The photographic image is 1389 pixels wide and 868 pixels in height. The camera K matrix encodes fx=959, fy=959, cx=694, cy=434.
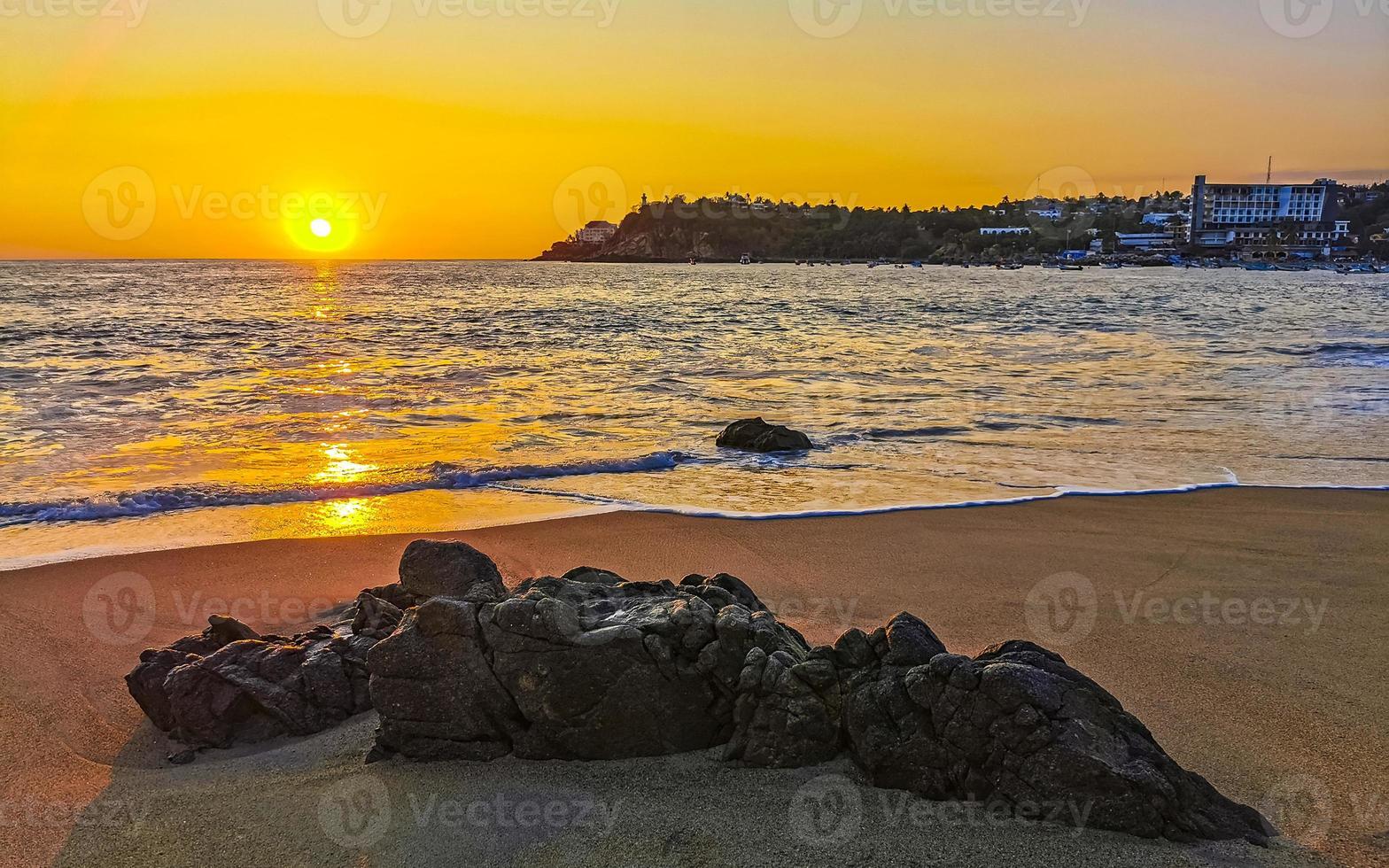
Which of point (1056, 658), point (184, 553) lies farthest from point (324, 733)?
point (184, 553)

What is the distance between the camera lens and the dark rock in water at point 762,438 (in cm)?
1177

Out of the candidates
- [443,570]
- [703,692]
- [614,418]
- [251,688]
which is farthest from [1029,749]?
[614,418]

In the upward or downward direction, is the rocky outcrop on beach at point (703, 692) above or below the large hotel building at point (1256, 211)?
below

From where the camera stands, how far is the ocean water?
909cm

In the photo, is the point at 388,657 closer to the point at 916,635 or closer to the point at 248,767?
the point at 248,767

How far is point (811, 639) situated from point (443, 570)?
2.07 metres

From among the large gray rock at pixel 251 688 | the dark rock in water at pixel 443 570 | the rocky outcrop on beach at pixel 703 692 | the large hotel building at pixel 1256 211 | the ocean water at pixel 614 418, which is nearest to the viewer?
the rocky outcrop on beach at pixel 703 692

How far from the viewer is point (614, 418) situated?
14.5 metres

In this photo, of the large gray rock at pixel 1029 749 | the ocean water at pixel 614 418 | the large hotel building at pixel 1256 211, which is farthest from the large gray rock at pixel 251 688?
the large hotel building at pixel 1256 211

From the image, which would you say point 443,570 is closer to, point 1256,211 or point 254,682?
point 254,682

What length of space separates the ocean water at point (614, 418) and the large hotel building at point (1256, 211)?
130 metres

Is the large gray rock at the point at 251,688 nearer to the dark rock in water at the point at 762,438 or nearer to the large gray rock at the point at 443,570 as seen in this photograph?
the large gray rock at the point at 443,570

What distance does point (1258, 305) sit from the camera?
152ft

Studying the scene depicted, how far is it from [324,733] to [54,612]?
2724mm
